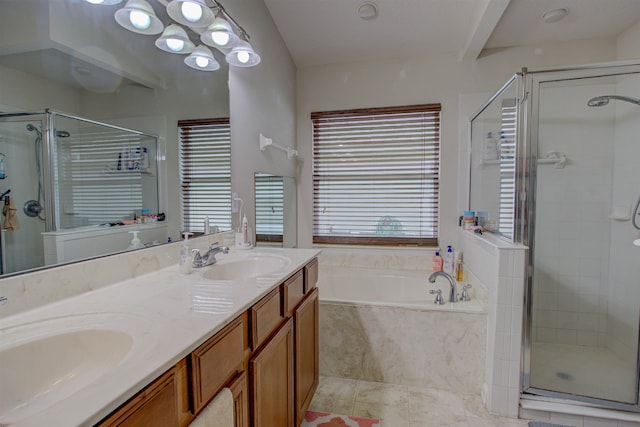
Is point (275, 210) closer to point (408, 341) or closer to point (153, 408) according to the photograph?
point (408, 341)

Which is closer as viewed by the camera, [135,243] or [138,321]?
[138,321]

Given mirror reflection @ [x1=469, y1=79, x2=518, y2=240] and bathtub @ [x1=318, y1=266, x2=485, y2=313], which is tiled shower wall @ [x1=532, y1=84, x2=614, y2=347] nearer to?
mirror reflection @ [x1=469, y1=79, x2=518, y2=240]

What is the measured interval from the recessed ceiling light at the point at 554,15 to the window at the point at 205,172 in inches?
93.3

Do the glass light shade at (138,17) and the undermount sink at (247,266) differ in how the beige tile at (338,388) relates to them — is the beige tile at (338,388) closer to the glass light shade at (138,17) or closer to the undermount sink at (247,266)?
the undermount sink at (247,266)

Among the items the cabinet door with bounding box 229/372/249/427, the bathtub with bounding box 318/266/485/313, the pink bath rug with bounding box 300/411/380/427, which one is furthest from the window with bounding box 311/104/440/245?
the cabinet door with bounding box 229/372/249/427

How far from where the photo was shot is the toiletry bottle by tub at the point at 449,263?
8.63 ft

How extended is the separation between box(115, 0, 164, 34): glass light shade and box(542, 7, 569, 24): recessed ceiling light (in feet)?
8.37

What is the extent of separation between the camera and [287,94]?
2.81 meters

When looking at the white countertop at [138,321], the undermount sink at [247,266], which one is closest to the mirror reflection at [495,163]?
the undermount sink at [247,266]

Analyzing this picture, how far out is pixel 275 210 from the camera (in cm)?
261

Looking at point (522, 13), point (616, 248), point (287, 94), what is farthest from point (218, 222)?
point (616, 248)

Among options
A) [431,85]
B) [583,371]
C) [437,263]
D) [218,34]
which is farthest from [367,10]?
[583,371]

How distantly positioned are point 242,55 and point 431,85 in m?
1.74

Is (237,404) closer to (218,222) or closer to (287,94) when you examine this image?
(218,222)
